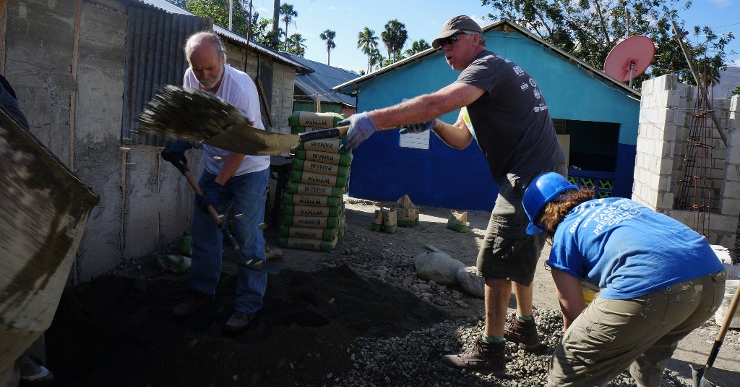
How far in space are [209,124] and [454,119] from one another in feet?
33.8

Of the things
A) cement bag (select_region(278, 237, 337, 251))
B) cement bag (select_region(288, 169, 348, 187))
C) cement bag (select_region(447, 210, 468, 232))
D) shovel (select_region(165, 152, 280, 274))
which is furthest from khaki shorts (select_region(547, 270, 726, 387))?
cement bag (select_region(447, 210, 468, 232))

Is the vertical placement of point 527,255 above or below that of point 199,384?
above

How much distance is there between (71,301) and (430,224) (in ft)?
23.4

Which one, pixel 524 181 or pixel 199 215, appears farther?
pixel 199 215

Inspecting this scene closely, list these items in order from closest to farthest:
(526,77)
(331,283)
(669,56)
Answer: (526,77) < (331,283) < (669,56)

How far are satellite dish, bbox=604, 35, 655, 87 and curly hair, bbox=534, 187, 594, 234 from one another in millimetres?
9881

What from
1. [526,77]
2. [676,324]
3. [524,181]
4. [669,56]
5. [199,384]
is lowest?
[199,384]

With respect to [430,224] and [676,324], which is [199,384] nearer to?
[676,324]

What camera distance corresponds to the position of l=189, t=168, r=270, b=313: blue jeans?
378cm

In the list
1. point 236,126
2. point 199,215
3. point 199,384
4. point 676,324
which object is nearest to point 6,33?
point 199,215

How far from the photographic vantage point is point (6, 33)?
3.77 meters

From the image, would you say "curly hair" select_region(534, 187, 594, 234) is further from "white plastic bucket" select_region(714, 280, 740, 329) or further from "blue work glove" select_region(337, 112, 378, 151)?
"white plastic bucket" select_region(714, 280, 740, 329)

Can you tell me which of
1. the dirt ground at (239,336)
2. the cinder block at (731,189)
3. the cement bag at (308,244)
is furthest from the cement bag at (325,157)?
the cinder block at (731,189)

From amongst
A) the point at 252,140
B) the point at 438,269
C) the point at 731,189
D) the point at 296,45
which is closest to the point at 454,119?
the point at 731,189
